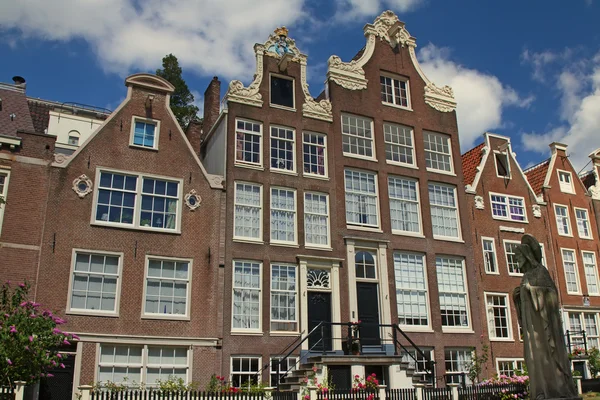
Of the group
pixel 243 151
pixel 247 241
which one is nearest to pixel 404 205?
pixel 243 151

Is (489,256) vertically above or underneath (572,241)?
underneath

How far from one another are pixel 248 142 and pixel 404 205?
771 cm

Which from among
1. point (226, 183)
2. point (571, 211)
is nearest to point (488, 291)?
point (571, 211)

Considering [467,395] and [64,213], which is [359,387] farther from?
[64,213]

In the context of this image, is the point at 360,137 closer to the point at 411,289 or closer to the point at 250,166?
the point at 250,166

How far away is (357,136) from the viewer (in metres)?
26.4

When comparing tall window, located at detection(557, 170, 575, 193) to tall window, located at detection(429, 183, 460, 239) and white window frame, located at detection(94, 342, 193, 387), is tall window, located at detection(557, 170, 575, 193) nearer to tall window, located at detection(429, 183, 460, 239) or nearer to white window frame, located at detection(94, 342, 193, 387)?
tall window, located at detection(429, 183, 460, 239)

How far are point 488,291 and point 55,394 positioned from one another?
1882 cm

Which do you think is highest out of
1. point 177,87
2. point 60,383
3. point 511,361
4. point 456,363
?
point 177,87

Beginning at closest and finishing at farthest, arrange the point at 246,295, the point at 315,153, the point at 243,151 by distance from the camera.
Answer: the point at 246,295, the point at 243,151, the point at 315,153

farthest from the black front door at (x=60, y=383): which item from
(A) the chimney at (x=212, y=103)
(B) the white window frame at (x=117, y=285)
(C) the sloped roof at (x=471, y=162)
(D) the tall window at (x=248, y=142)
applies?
(C) the sloped roof at (x=471, y=162)

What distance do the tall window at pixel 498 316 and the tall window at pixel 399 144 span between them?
7.45m

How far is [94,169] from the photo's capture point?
21.0 m

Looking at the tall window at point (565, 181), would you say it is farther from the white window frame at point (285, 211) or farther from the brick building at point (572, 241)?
the white window frame at point (285, 211)
